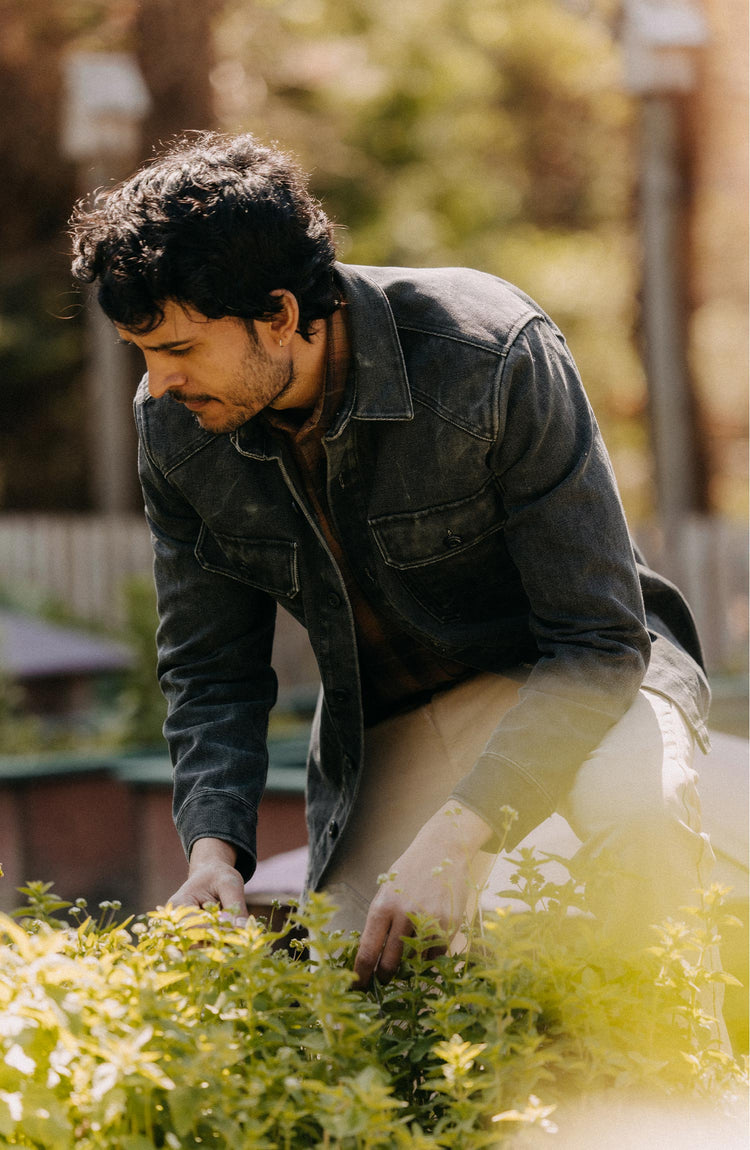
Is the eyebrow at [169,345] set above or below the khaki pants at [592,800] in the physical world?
above

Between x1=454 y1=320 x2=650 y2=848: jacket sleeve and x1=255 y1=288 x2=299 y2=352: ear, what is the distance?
0.34 meters

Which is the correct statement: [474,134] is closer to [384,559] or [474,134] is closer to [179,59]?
[179,59]

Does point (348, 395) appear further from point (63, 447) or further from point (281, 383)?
point (63, 447)

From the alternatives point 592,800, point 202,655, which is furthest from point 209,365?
point 592,800

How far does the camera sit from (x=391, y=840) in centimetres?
240

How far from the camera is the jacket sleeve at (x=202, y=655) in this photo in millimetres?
2260

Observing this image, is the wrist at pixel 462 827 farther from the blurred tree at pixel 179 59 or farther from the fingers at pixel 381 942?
the blurred tree at pixel 179 59

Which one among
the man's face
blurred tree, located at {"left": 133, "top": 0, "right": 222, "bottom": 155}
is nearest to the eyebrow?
the man's face

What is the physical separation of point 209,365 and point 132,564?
740 centimetres

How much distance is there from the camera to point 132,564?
9.26 meters

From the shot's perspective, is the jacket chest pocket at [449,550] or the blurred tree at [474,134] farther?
the blurred tree at [474,134]

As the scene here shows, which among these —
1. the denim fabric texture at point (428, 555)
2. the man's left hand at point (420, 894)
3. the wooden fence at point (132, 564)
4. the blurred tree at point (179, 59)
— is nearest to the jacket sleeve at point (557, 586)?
the denim fabric texture at point (428, 555)

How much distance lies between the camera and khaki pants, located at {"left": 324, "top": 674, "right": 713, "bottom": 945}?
5.83ft

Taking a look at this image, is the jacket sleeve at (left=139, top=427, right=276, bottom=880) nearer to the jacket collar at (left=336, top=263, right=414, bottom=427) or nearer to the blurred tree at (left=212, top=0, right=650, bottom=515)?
the jacket collar at (left=336, top=263, right=414, bottom=427)
